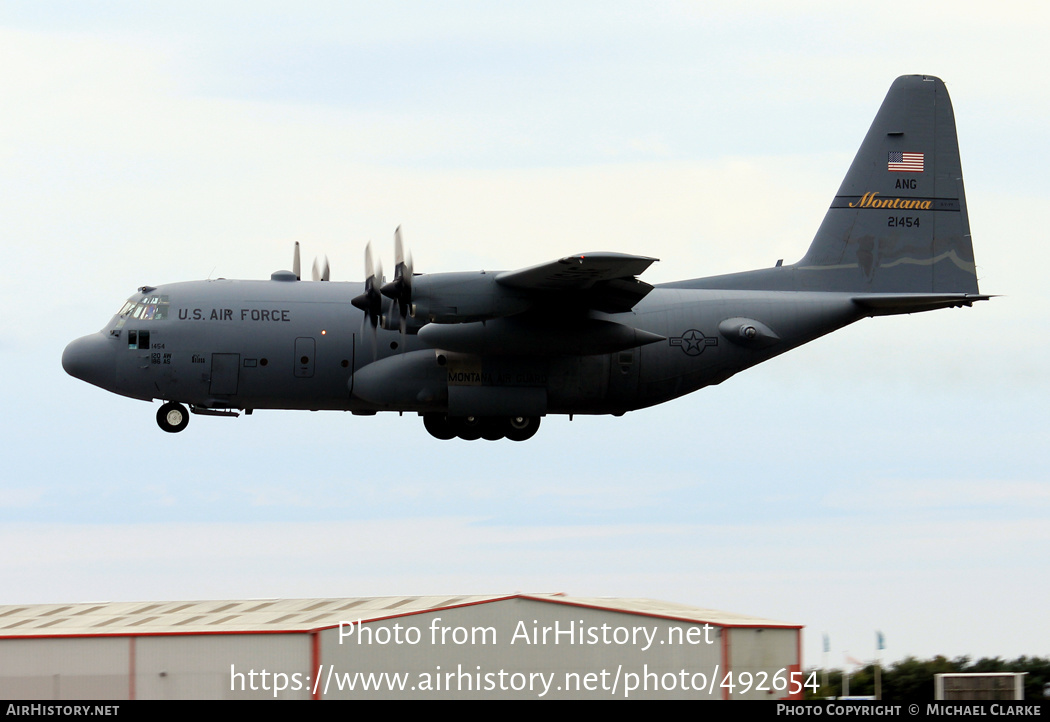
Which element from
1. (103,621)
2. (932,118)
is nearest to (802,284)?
(932,118)

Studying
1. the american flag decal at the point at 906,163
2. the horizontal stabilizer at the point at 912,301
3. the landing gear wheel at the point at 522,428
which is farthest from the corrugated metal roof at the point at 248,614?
the american flag decal at the point at 906,163

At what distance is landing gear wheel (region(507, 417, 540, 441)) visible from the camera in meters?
26.7

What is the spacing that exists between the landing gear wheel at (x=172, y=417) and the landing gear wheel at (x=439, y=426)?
493cm

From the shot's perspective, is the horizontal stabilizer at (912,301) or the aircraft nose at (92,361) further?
the horizontal stabilizer at (912,301)

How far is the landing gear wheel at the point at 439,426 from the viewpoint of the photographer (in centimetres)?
2688

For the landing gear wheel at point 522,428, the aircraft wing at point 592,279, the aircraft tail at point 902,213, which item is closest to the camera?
the aircraft wing at point 592,279

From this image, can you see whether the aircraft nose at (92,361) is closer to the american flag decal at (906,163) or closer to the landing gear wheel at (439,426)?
the landing gear wheel at (439,426)

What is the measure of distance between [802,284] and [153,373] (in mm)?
13712

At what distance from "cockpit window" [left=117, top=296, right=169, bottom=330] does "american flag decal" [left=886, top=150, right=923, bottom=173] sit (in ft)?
52.1

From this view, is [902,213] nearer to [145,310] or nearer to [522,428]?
[522,428]
